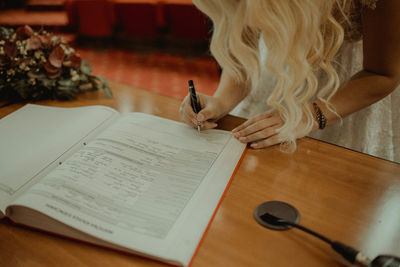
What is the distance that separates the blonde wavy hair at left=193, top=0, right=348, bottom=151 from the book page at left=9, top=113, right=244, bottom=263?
18 centimetres

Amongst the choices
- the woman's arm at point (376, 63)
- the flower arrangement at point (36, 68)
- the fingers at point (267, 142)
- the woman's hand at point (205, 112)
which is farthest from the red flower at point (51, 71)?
the woman's arm at point (376, 63)

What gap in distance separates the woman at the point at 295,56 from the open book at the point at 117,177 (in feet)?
0.40

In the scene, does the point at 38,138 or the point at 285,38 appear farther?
the point at 38,138

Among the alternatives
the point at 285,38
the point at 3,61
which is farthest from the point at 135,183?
the point at 3,61

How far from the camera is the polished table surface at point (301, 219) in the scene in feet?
1.82

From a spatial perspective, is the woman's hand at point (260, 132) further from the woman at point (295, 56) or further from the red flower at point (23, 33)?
Result: the red flower at point (23, 33)

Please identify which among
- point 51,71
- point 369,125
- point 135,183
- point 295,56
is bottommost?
point 369,125

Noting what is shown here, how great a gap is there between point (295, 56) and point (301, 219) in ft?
1.34

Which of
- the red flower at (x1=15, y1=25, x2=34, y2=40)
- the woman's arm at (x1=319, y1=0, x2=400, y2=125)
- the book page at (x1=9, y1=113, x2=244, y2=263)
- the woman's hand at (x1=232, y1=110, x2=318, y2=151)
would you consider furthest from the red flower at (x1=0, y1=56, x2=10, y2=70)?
the woman's arm at (x1=319, y1=0, x2=400, y2=125)

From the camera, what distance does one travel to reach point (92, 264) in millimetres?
549

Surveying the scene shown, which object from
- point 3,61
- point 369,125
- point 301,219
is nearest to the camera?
point 301,219

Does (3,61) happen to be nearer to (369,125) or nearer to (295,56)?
(295,56)

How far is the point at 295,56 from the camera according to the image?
79 centimetres

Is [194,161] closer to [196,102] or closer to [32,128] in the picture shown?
[196,102]
